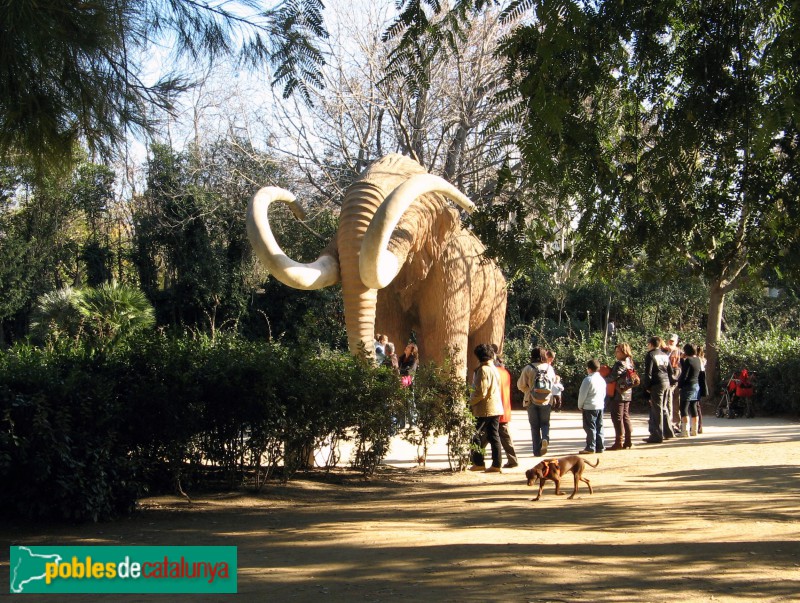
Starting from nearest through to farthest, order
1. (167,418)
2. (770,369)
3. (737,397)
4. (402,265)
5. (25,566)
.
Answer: (25,566) → (167,418) → (402,265) → (737,397) → (770,369)

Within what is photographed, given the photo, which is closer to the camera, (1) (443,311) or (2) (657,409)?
(1) (443,311)

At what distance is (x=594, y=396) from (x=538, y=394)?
3.17 ft

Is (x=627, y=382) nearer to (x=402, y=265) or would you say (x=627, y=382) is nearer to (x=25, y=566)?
(x=402, y=265)

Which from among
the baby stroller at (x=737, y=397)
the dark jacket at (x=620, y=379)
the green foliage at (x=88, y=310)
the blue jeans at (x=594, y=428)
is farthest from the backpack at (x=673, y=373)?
the green foliage at (x=88, y=310)

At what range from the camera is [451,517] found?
7.12m

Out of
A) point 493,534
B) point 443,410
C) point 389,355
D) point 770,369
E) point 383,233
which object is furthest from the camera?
point 770,369

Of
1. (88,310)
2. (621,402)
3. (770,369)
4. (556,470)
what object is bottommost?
(556,470)

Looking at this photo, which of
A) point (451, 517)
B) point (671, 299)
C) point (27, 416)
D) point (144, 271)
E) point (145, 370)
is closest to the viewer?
point (27, 416)

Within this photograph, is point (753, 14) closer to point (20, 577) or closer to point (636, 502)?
point (636, 502)

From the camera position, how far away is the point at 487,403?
9.48 m

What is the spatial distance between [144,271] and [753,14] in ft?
74.5

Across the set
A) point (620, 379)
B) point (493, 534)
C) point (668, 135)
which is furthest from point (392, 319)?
point (668, 135)

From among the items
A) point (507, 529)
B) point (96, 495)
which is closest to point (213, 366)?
point (96, 495)

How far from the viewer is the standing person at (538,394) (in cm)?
1077
